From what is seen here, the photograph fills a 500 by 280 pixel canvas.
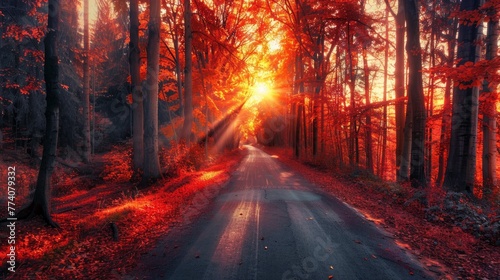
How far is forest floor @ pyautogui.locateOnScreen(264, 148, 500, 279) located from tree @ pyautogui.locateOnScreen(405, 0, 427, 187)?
4.02ft

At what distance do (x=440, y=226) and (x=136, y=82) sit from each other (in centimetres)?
1238

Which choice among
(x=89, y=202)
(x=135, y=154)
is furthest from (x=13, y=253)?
(x=135, y=154)

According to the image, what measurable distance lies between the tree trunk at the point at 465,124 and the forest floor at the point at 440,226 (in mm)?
1646

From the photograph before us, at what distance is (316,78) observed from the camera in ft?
66.1

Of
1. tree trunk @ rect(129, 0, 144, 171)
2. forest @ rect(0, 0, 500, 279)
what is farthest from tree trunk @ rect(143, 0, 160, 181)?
tree trunk @ rect(129, 0, 144, 171)

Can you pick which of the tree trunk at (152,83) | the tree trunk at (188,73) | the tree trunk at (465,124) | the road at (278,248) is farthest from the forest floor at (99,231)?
the tree trunk at (465,124)

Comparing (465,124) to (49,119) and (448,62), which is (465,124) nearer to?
(448,62)

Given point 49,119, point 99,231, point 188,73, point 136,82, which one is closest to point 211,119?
point 188,73

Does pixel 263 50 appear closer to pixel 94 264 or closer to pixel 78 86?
pixel 78 86

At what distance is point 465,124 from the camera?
32.1 ft

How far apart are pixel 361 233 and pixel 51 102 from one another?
7516mm

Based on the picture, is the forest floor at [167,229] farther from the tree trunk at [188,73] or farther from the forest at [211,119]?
the tree trunk at [188,73]

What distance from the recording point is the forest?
635cm

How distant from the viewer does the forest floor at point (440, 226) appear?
5070 mm
